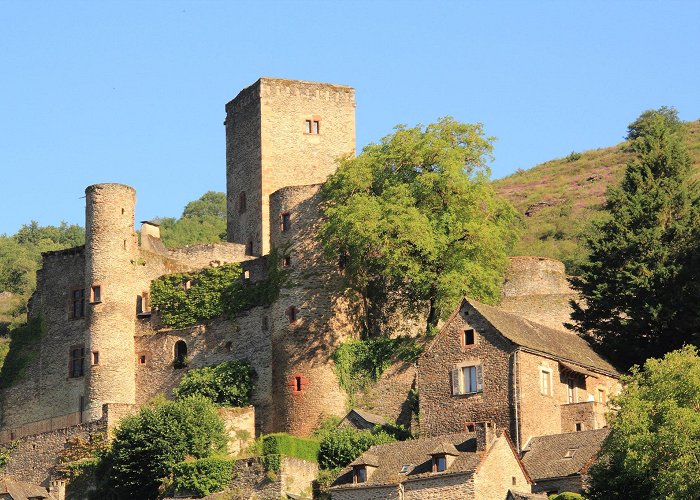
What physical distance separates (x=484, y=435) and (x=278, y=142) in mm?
28218

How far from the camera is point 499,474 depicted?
50.7 metres

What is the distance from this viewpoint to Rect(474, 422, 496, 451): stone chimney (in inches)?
2009

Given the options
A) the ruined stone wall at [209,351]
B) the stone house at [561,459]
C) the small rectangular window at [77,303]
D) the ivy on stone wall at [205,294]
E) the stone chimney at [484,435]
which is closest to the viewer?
the stone chimney at [484,435]

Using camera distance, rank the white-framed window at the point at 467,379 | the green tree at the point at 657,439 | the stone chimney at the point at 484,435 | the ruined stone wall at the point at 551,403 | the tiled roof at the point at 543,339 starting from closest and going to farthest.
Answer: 1. the green tree at the point at 657,439
2. the stone chimney at the point at 484,435
3. the ruined stone wall at the point at 551,403
4. the white-framed window at the point at 467,379
5. the tiled roof at the point at 543,339

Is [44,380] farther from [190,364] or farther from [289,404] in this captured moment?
[289,404]

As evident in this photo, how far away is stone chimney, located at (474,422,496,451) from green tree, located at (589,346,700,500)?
3.99 meters

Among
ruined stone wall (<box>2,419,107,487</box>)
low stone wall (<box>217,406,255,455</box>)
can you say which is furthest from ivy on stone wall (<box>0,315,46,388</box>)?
low stone wall (<box>217,406,255,455</box>)

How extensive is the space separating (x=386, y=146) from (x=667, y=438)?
24349 millimetres

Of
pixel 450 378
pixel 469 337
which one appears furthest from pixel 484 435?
pixel 469 337

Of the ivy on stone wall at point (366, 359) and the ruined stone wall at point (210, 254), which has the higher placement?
the ruined stone wall at point (210, 254)

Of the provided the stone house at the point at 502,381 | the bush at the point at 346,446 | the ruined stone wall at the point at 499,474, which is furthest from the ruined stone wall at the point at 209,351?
the ruined stone wall at the point at 499,474

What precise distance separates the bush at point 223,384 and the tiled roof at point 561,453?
14.7 metres

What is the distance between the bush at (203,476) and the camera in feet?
187

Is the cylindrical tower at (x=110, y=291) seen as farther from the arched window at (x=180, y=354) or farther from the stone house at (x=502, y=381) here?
the stone house at (x=502, y=381)
